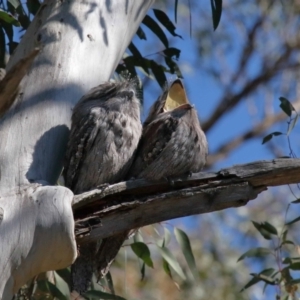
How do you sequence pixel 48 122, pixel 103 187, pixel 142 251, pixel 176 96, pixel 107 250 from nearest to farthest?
pixel 103 187
pixel 48 122
pixel 107 250
pixel 176 96
pixel 142 251

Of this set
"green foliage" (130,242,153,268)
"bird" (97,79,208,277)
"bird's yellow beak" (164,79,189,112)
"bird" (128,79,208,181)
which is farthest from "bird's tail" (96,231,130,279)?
"bird's yellow beak" (164,79,189,112)

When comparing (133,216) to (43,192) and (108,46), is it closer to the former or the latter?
(43,192)

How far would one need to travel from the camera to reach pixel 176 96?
337cm

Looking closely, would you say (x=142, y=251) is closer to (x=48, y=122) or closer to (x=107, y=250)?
(x=107, y=250)

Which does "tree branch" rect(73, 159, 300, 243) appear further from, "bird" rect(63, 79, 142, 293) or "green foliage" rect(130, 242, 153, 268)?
"green foliage" rect(130, 242, 153, 268)

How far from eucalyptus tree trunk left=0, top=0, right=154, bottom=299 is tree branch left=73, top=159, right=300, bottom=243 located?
0.47ft

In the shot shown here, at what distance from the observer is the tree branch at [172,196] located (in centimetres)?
271

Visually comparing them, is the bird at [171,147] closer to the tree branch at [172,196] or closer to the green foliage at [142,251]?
the tree branch at [172,196]

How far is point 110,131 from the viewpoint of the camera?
2.97m

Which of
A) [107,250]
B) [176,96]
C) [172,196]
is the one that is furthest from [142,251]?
[172,196]

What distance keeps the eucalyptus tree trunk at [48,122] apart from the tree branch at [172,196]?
0.14 meters

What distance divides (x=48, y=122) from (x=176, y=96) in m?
0.68

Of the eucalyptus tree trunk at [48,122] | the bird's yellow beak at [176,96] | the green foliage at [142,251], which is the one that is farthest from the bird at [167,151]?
the green foliage at [142,251]

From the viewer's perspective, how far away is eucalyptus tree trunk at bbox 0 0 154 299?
2562 mm
